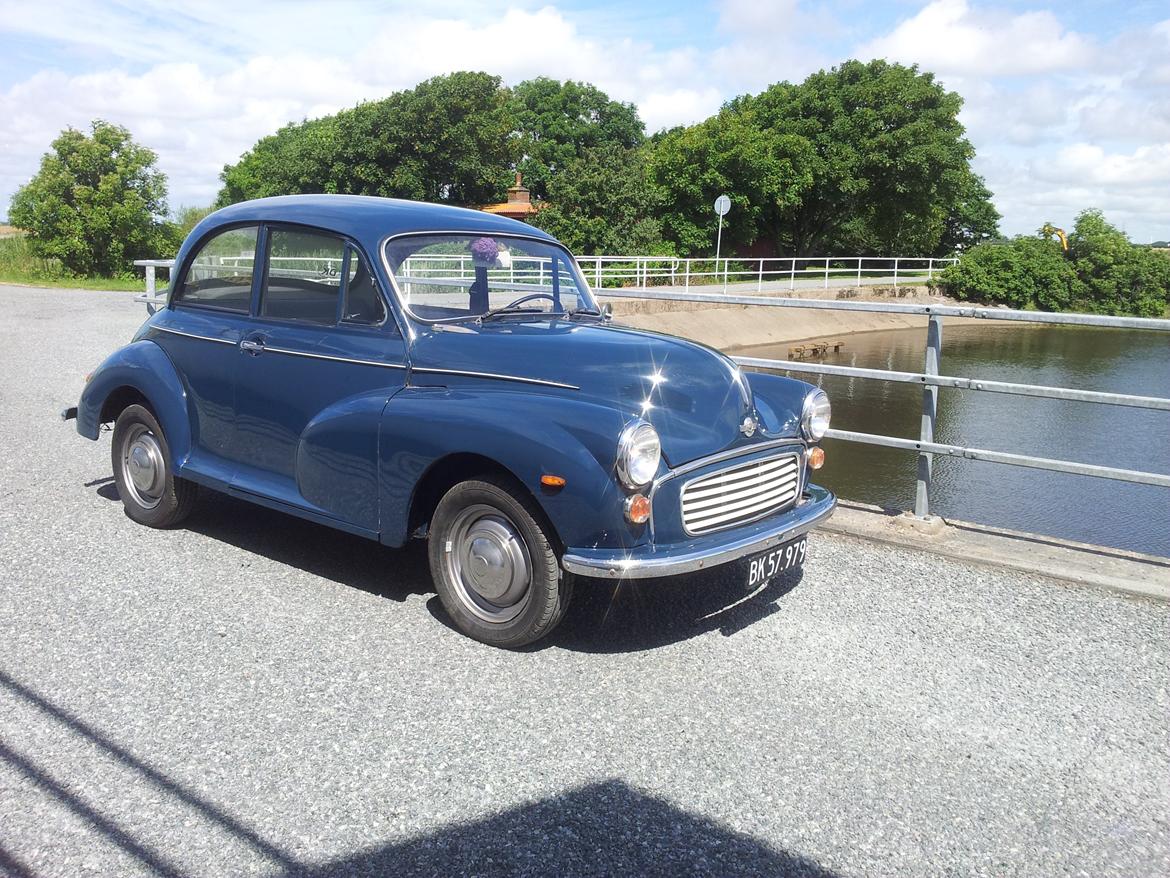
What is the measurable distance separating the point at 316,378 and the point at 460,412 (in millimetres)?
989

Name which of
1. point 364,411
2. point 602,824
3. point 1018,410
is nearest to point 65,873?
point 602,824

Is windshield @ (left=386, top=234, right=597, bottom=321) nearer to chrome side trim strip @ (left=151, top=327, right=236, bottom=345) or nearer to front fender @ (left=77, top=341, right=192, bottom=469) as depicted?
chrome side trim strip @ (left=151, top=327, right=236, bottom=345)

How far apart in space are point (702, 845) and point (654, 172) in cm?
4700

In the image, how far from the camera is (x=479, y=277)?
4.91 meters

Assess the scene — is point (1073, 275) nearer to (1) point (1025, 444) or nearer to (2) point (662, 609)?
(1) point (1025, 444)

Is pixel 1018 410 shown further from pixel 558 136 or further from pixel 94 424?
pixel 558 136

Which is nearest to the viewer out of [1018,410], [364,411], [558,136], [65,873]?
[65,873]

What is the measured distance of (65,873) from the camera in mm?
2619

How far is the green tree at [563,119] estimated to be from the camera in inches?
2709

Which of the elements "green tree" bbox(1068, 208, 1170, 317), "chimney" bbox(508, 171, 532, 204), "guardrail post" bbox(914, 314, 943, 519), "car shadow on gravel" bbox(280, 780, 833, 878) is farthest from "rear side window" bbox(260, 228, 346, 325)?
"green tree" bbox(1068, 208, 1170, 317)

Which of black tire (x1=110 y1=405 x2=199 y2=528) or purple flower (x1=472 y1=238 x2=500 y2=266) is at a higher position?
purple flower (x1=472 y1=238 x2=500 y2=266)

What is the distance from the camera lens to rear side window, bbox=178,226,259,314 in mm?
5160

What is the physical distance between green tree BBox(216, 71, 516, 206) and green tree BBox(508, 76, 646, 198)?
15.0 m

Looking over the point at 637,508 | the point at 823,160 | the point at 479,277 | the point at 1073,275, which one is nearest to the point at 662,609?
the point at 637,508
